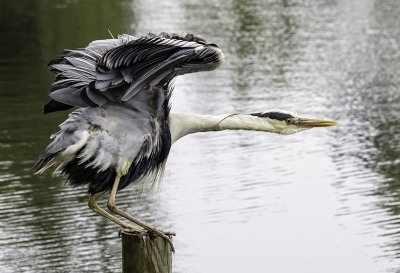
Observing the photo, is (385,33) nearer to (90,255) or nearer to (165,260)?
(90,255)

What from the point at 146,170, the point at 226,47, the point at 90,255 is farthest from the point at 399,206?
the point at 226,47

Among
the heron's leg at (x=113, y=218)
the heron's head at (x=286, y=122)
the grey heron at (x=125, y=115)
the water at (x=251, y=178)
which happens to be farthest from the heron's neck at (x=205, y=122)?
the water at (x=251, y=178)

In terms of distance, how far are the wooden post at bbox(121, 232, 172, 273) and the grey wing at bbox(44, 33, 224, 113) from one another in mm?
913

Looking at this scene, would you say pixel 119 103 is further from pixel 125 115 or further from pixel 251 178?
pixel 251 178

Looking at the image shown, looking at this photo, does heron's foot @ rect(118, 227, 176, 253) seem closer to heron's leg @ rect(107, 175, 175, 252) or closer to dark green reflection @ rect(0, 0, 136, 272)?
heron's leg @ rect(107, 175, 175, 252)

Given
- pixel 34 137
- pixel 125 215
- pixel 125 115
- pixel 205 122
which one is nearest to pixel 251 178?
pixel 34 137

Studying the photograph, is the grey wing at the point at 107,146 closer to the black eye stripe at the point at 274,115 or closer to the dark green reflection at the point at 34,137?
the black eye stripe at the point at 274,115

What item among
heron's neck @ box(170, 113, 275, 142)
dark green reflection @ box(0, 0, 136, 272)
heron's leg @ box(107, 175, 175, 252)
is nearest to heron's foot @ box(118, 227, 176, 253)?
heron's leg @ box(107, 175, 175, 252)

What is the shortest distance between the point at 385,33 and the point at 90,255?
15.2 m

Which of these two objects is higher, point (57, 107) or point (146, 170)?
point (57, 107)

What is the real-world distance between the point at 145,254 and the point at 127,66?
1203 millimetres

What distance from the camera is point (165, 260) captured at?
5.29 m

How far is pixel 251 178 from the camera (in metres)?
10.0

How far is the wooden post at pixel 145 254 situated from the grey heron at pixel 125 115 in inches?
2.6
